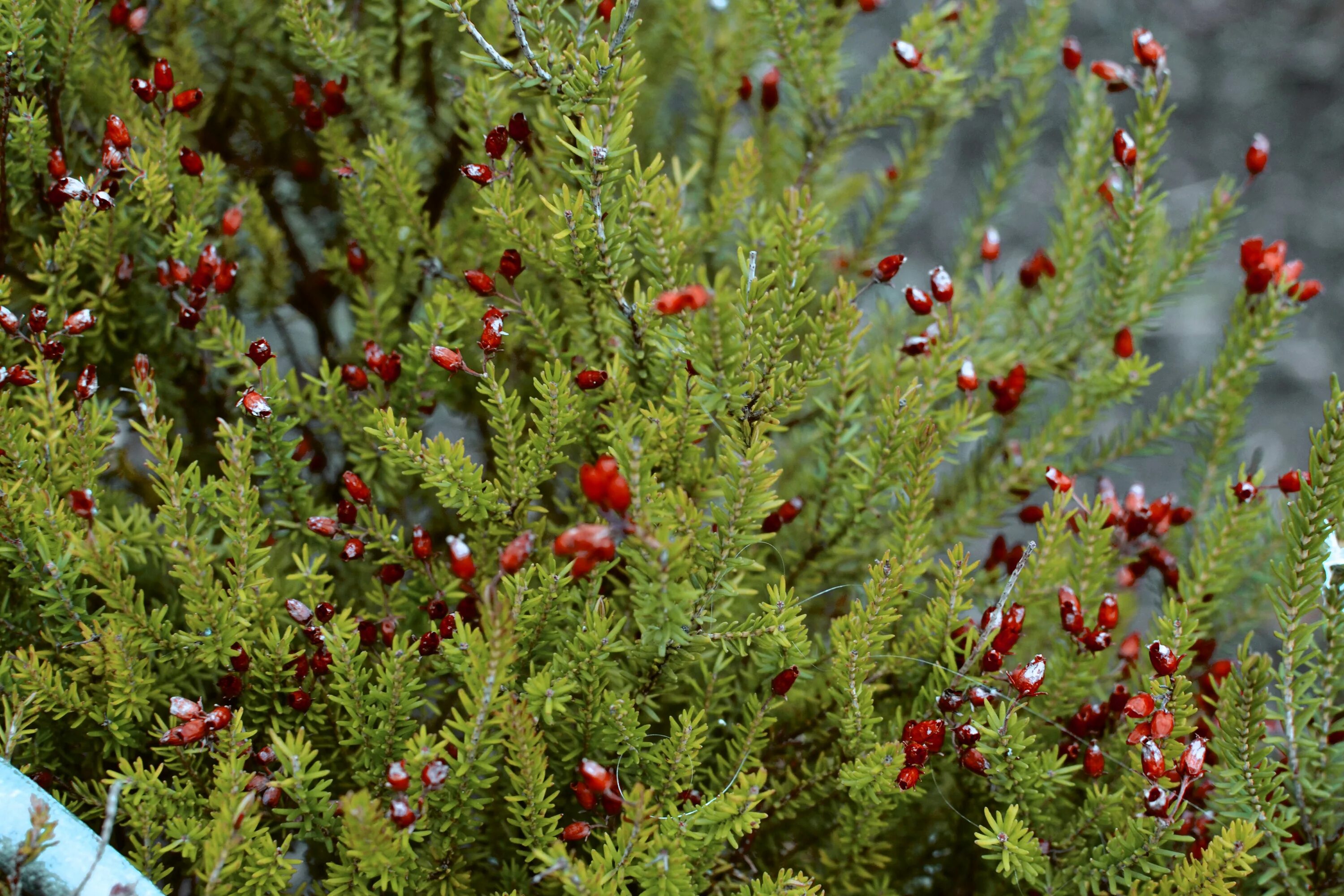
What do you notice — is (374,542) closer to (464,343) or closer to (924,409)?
(464,343)

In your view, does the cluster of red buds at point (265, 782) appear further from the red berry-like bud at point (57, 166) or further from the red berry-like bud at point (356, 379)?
the red berry-like bud at point (57, 166)

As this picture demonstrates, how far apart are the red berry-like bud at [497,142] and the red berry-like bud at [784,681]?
50cm

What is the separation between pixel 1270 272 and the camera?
42.9 inches

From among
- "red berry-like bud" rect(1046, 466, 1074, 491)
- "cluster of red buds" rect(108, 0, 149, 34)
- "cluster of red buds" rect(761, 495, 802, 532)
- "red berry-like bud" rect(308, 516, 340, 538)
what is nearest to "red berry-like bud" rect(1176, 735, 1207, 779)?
"red berry-like bud" rect(1046, 466, 1074, 491)

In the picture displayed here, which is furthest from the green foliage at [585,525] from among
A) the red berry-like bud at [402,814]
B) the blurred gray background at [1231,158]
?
the blurred gray background at [1231,158]

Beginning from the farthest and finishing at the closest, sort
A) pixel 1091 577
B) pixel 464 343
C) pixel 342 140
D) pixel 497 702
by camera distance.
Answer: pixel 464 343
pixel 342 140
pixel 1091 577
pixel 497 702

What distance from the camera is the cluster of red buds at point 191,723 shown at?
0.73 m

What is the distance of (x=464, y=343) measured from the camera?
3.86 ft

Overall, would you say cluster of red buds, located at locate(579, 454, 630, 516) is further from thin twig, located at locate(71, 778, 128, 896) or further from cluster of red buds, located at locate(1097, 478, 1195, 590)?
cluster of red buds, located at locate(1097, 478, 1195, 590)

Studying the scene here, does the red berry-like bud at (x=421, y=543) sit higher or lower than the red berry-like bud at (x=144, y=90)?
lower

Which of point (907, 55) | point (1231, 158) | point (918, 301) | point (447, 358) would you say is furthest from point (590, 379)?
point (1231, 158)

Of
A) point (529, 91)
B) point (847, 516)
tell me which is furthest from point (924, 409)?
point (529, 91)

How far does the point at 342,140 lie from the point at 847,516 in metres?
0.66

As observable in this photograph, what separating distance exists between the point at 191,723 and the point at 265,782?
0.23 feet
